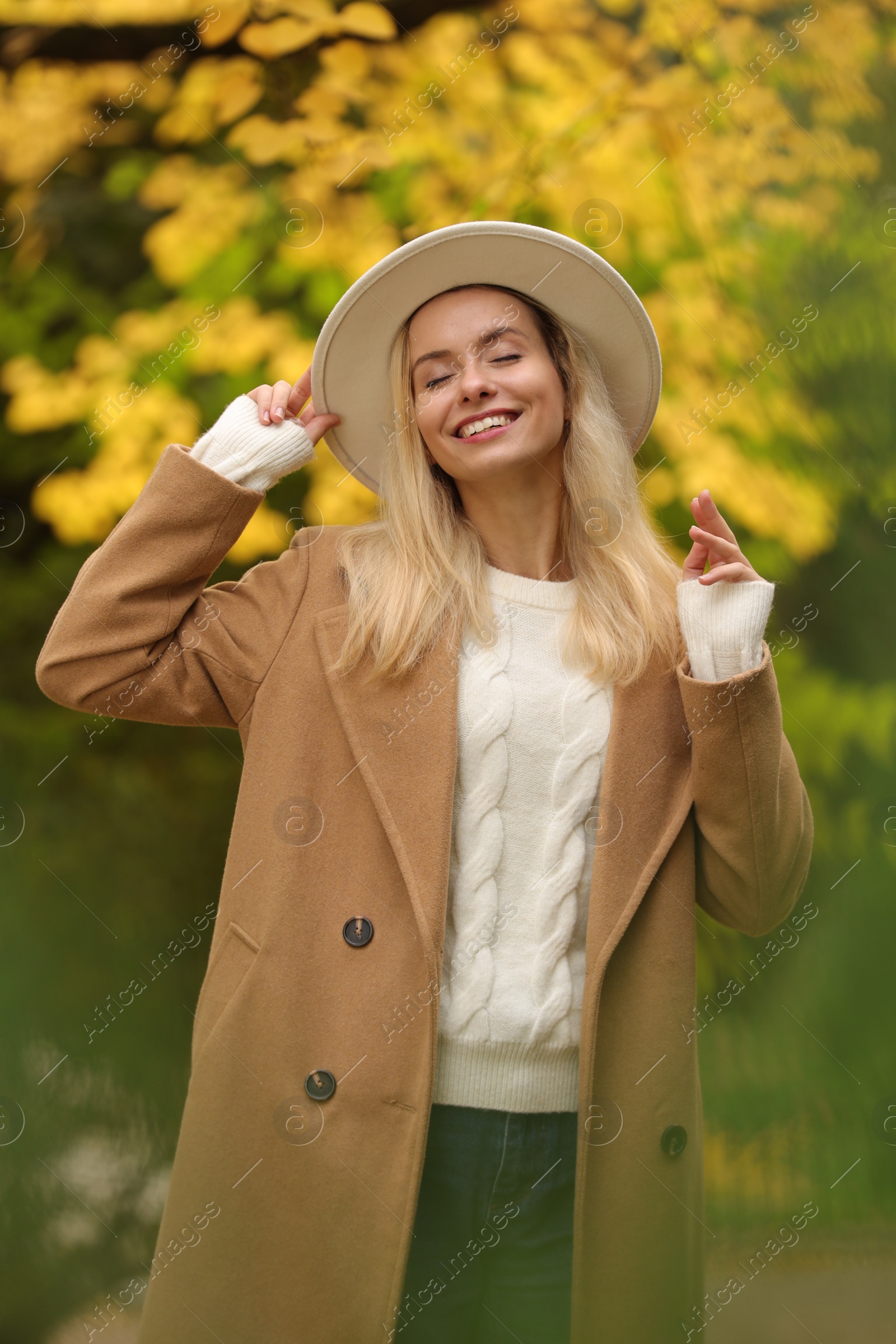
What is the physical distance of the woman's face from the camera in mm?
1730

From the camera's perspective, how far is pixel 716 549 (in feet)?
5.51

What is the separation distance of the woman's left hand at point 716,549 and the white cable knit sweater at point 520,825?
0.02m

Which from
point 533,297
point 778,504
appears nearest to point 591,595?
point 533,297

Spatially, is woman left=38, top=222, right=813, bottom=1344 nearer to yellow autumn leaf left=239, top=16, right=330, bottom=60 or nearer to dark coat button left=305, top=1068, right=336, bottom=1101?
dark coat button left=305, top=1068, right=336, bottom=1101

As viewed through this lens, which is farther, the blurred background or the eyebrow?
the blurred background

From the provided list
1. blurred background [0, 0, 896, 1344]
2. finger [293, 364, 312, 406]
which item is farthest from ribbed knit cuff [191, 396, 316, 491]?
blurred background [0, 0, 896, 1344]

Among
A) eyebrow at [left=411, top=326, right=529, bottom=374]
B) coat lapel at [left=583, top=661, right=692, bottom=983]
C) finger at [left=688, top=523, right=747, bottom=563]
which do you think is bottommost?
coat lapel at [left=583, top=661, right=692, bottom=983]

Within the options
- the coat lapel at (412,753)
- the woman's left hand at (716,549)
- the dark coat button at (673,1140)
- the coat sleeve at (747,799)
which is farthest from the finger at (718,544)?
the dark coat button at (673,1140)

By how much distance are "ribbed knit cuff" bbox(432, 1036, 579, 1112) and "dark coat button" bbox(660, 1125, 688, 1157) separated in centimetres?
25

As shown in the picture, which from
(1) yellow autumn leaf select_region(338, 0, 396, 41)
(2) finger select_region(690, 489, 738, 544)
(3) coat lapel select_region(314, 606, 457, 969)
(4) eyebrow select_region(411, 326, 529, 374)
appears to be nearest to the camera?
(3) coat lapel select_region(314, 606, 457, 969)

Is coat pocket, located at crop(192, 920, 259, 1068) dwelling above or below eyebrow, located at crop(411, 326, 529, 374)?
below

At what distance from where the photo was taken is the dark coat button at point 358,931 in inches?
62.0

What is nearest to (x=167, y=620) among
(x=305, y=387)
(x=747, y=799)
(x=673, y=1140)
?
(x=305, y=387)

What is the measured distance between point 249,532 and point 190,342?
0.48 m
